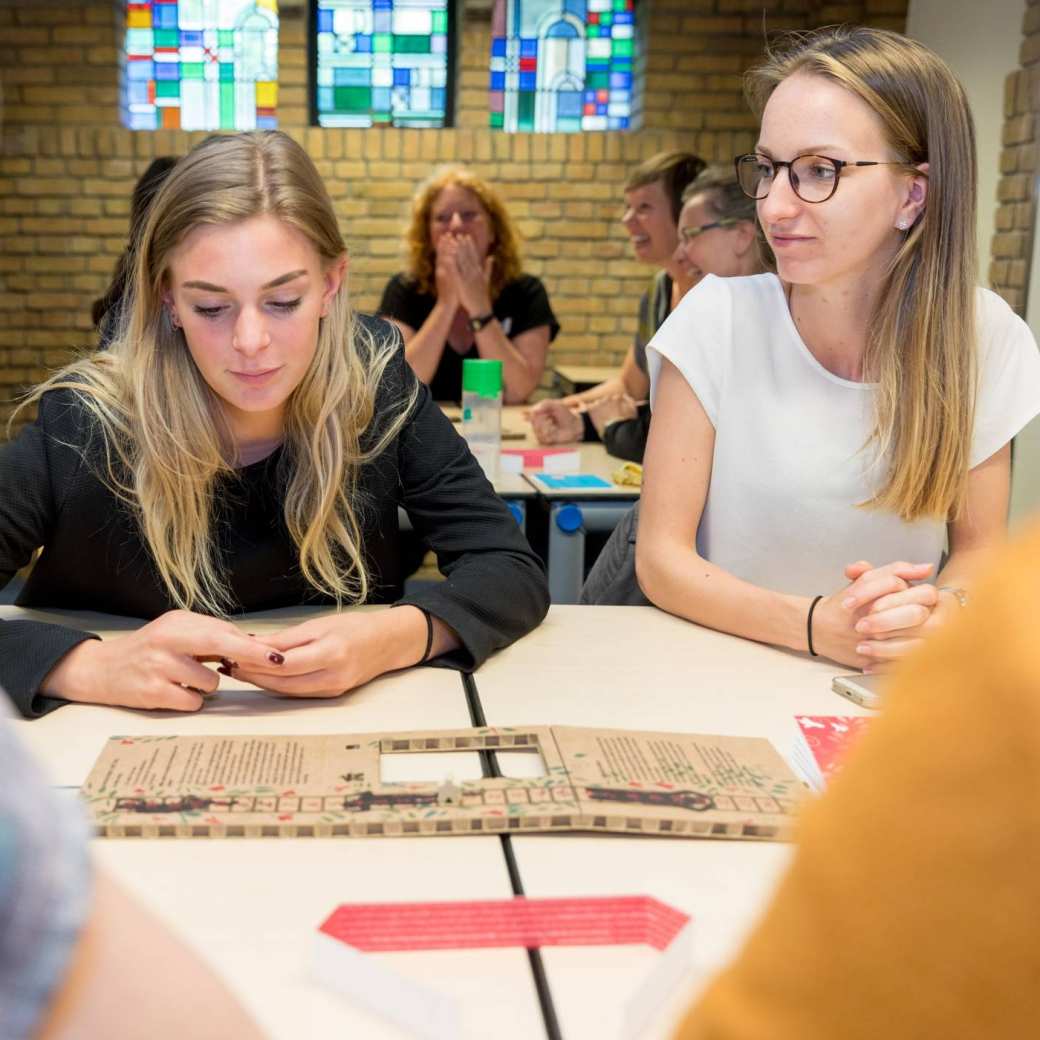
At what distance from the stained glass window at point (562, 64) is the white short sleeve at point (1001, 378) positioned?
15.1ft

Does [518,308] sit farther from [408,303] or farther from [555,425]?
[555,425]

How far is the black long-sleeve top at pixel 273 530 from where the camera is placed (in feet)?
5.38

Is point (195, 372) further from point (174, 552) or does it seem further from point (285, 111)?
point (285, 111)

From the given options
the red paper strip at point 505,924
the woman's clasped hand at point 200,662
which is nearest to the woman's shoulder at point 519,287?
the woman's clasped hand at point 200,662

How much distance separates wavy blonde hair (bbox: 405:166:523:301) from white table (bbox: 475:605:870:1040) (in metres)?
3.03

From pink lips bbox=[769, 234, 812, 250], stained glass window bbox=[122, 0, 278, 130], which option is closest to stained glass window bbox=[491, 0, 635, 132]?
stained glass window bbox=[122, 0, 278, 130]

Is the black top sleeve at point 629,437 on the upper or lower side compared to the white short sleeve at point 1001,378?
lower

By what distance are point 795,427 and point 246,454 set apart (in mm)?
803

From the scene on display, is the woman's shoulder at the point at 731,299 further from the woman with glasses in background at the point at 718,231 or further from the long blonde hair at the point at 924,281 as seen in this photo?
the woman with glasses in background at the point at 718,231

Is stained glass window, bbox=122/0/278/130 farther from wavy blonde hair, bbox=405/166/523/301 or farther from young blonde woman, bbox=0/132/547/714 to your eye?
young blonde woman, bbox=0/132/547/714

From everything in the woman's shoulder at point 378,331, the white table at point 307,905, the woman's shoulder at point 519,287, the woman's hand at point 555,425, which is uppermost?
the woman's shoulder at point 378,331

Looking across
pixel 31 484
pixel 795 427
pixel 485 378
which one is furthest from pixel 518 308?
pixel 31 484

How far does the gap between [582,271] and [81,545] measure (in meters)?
4.75

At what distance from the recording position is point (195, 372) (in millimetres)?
1730
